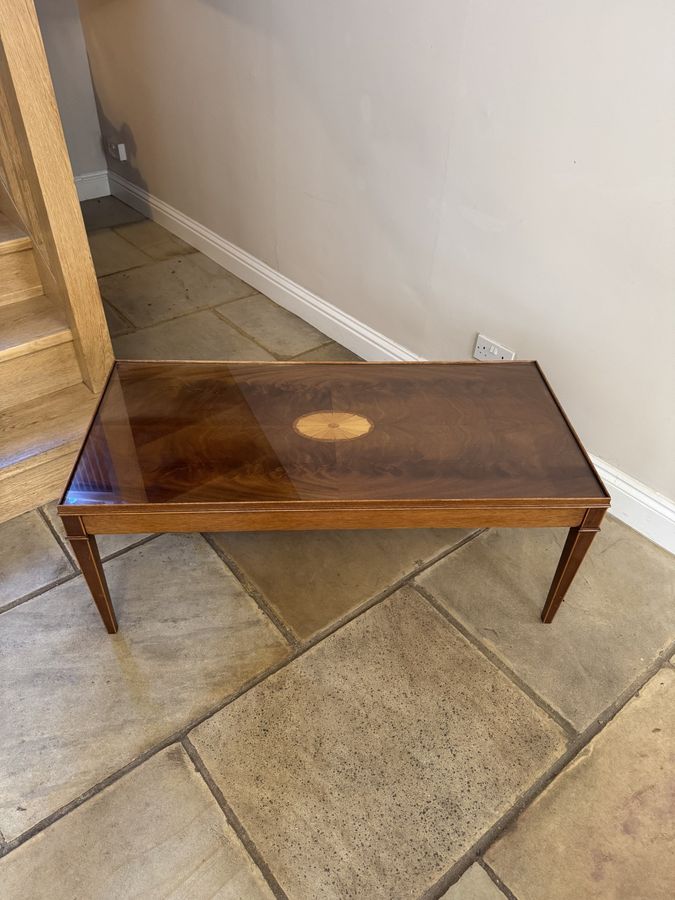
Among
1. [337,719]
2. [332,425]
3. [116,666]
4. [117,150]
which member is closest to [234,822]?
[337,719]

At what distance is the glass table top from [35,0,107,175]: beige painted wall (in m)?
2.97

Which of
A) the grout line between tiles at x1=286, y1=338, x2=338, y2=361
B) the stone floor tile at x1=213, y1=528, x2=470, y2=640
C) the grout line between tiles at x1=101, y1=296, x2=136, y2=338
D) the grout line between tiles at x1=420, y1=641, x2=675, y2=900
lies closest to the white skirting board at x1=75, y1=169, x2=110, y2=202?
the grout line between tiles at x1=101, y1=296, x2=136, y2=338

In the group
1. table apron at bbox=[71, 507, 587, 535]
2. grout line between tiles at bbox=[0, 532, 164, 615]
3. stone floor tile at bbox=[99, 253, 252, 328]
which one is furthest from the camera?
stone floor tile at bbox=[99, 253, 252, 328]

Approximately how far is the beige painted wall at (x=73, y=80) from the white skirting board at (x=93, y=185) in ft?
0.10

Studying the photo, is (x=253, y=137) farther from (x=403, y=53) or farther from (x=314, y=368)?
(x=314, y=368)

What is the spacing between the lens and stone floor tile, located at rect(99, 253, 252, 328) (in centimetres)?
306

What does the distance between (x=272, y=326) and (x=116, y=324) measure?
73 cm

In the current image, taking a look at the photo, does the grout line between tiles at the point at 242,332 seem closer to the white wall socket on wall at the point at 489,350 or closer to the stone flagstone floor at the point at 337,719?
the white wall socket on wall at the point at 489,350

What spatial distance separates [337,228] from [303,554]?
1.45 meters

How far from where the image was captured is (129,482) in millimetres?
1403

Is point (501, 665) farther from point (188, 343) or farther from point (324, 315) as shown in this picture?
point (188, 343)

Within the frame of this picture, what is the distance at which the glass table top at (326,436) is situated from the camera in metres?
1.41

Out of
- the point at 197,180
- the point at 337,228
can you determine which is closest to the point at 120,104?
the point at 197,180

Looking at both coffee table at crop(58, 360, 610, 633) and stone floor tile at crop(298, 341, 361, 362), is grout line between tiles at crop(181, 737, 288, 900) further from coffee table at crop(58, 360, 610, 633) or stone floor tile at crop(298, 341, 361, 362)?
stone floor tile at crop(298, 341, 361, 362)
